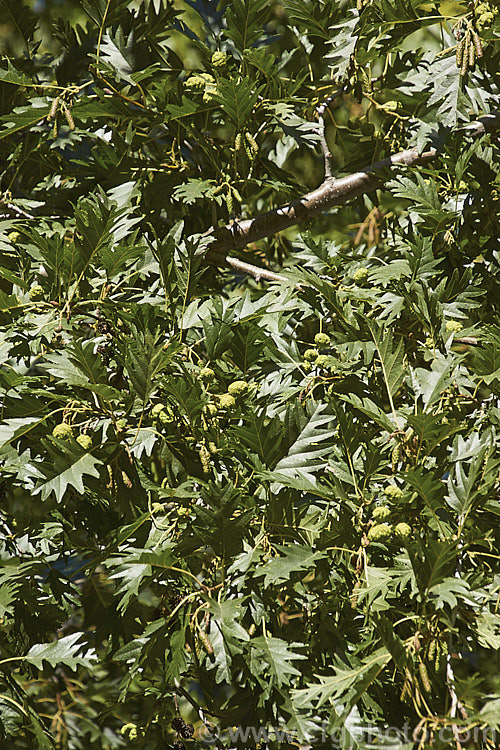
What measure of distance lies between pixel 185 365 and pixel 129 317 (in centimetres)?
11

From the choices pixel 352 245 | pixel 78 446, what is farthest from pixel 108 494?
pixel 352 245

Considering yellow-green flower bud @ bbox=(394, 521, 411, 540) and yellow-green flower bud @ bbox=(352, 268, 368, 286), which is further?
yellow-green flower bud @ bbox=(352, 268, 368, 286)

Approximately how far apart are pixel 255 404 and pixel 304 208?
0.62 meters

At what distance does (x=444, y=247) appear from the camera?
1.39 m

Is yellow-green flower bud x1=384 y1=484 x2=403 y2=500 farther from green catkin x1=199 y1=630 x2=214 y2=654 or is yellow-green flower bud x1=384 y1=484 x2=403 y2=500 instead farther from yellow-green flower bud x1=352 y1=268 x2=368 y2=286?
yellow-green flower bud x1=352 y1=268 x2=368 y2=286

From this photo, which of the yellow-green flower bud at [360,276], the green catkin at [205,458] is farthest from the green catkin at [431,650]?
the yellow-green flower bud at [360,276]

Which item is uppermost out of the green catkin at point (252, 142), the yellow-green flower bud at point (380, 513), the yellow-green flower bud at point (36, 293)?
the green catkin at point (252, 142)

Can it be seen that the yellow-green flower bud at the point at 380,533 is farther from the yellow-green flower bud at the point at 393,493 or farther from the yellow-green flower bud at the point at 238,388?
the yellow-green flower bud at the point at 238,388

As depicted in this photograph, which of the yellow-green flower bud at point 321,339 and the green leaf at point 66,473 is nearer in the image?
the green leaf at point 66,473

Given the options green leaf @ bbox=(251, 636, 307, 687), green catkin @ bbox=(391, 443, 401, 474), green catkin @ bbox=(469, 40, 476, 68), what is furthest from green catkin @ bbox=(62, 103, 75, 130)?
green leaf @ bbox=(251, 636, 307, 687)

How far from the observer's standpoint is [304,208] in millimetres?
1586

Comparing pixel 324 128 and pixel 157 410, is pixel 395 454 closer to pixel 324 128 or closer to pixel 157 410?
pixel 157 410

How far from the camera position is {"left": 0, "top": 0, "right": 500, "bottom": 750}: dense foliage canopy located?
944mm

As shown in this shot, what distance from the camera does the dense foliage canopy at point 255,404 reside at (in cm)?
94
